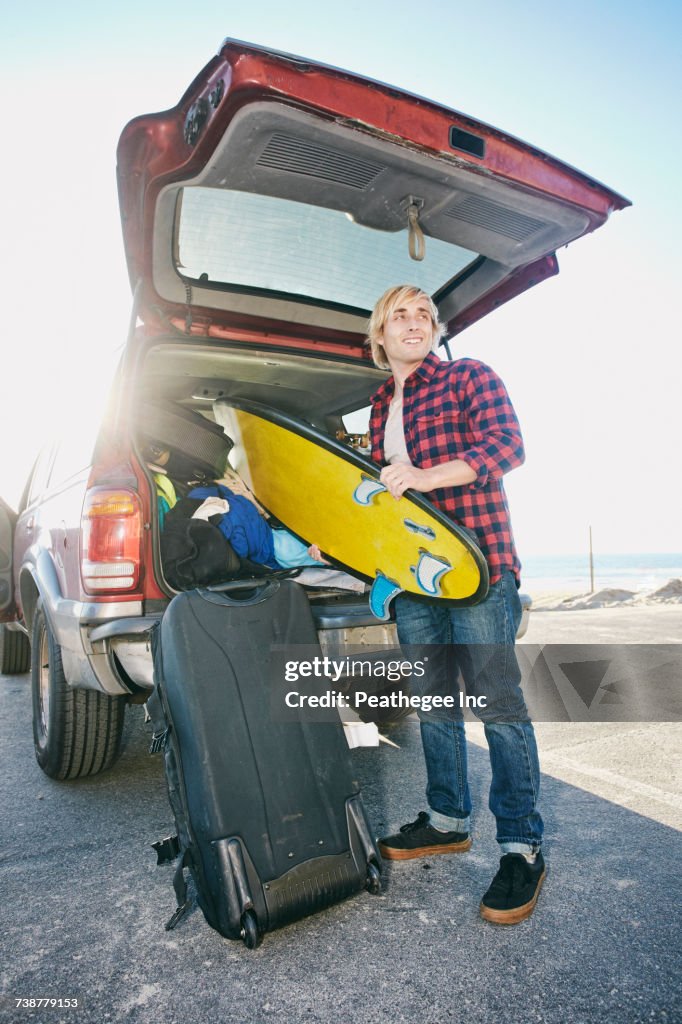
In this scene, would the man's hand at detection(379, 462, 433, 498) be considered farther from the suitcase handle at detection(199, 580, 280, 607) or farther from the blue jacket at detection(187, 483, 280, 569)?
the blue jacket at detection(187, 483, 280, 569)

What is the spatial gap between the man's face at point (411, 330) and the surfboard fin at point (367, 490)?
43 centimetres

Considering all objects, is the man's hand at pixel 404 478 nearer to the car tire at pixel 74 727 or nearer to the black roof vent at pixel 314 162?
the black roof vent at pixel 314 162

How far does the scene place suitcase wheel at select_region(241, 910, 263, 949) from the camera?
1.60 metres

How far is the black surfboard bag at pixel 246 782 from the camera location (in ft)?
5.53

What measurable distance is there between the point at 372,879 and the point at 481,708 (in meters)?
0.59

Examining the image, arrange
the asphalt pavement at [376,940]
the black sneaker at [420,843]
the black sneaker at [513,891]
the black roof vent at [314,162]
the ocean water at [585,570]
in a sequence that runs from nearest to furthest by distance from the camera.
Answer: the asphalt pavement at [376,940]
the black sneaker at [513,891]
the black roof vent at [314,162]
the black sneaker at [420,843]
the ocean water at [585,570]

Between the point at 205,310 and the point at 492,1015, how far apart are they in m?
2.73

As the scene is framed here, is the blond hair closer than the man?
No

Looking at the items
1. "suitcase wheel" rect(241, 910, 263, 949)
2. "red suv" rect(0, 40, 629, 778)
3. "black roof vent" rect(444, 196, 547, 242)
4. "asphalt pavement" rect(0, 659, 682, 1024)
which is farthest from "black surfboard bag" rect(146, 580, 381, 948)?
"black roof vent" rect(444, 196, 547, 242)

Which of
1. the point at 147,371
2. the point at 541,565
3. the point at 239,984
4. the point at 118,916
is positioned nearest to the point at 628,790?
the point at 239,984

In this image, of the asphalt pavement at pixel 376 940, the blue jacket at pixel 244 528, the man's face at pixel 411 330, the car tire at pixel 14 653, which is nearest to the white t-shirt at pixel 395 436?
the man's face at pixel 411 330

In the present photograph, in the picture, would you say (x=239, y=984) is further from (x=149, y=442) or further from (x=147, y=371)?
(x=147, y=371)

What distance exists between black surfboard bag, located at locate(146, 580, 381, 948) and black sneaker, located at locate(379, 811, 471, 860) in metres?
0.34

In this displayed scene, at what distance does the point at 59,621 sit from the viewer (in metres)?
2.61
